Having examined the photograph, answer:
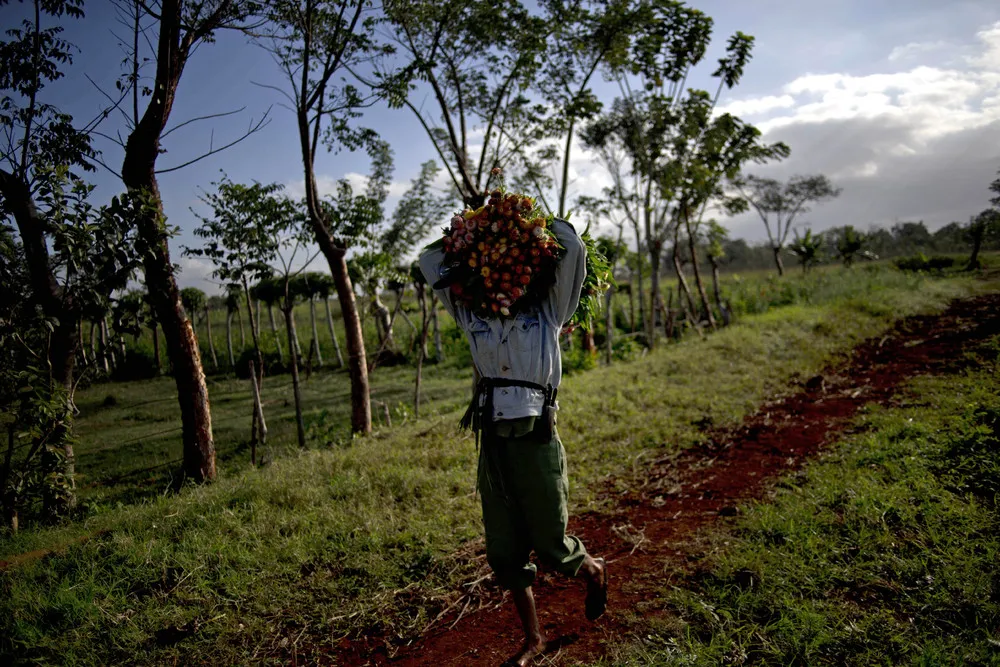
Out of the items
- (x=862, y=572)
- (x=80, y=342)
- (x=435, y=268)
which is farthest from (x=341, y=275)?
(x=862, y=572)

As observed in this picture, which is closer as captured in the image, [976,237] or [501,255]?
[501,255]

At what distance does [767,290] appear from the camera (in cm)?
2128

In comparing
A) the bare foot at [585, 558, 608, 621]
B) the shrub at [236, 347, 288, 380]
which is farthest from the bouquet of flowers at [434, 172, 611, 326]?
the shrub at [236, 347, 288, 380]

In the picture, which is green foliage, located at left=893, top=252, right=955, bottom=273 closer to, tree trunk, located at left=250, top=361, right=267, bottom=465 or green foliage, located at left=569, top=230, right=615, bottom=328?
green foliage, located at left=569, top=230, right=615, bottom=328

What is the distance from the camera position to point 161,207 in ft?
18.0

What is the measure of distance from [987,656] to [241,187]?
859 cm

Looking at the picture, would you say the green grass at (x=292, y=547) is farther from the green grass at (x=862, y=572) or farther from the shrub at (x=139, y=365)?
the shrub at (x=139, y=365)

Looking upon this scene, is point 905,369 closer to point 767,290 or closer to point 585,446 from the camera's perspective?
point 585,446

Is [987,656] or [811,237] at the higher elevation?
[811,237]

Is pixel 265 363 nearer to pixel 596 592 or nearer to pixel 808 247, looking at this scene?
pixel 596 592

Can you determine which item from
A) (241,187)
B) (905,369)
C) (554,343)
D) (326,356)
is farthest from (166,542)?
(326,356)

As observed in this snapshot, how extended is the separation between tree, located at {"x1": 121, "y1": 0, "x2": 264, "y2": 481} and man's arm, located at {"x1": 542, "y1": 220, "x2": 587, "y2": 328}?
4.29m

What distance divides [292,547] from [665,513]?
2.81 m

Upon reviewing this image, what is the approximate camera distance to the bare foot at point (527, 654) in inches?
102
